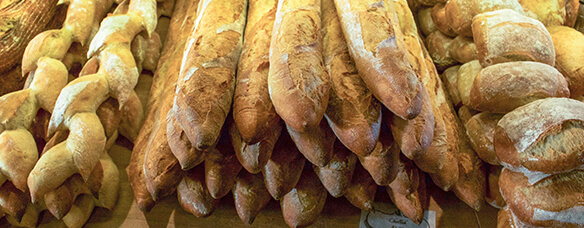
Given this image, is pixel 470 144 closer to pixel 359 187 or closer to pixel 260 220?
pixel 359 187

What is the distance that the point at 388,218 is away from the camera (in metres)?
1.07

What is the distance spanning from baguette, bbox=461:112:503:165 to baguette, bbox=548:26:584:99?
0.25 meters

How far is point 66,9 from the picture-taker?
1.43 metres

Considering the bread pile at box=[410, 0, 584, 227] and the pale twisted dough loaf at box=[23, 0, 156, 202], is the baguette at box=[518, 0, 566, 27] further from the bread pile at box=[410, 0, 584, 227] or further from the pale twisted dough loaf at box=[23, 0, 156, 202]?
the pale twisted dough loaf at box=[23, 0, 156, 202]

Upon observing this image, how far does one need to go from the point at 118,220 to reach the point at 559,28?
1.50 m

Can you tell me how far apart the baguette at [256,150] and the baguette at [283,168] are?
5cm

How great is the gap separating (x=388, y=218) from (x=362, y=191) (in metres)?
0.13

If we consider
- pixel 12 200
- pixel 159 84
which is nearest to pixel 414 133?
pixel 159 84

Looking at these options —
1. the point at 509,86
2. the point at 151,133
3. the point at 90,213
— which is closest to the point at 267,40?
the point at 151,133

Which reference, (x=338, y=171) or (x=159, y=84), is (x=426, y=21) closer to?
(x=338, y=171)

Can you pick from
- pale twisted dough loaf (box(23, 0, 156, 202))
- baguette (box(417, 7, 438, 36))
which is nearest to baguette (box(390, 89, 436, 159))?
baguette (box(417, 7, 438, 36))

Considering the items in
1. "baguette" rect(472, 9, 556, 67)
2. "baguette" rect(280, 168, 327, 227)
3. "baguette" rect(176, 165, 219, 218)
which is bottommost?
"baguette" rect(280, 168, 327, 227)

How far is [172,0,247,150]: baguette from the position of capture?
82 cm

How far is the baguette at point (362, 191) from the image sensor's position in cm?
103
